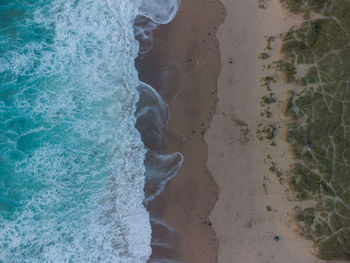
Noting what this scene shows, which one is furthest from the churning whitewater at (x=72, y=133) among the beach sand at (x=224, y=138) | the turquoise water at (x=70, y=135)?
the beach sand at (x=224, y=138)

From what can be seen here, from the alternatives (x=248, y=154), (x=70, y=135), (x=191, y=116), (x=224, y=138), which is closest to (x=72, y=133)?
(x=70, y=135)

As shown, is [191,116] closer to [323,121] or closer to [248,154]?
[248,154]

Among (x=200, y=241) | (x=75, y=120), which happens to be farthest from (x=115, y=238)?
(x=75, y=120)

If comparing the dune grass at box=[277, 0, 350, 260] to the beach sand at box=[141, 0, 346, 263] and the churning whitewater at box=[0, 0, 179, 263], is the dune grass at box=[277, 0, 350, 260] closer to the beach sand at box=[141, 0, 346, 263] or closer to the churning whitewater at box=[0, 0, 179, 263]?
the beach sand at box=[141, 0, 346, 263]

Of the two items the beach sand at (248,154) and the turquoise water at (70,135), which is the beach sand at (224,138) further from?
the turquoise water at (70,135)

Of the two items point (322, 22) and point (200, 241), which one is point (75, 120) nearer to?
point (200, 241)

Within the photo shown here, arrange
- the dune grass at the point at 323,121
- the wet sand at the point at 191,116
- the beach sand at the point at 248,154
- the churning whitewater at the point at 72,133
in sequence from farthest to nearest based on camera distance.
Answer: the churning whitewater at the point at 72,133
the wet sand at the point at 191,116
the beach sand at the point at 248,154
the dune grass at the point at 323,121
